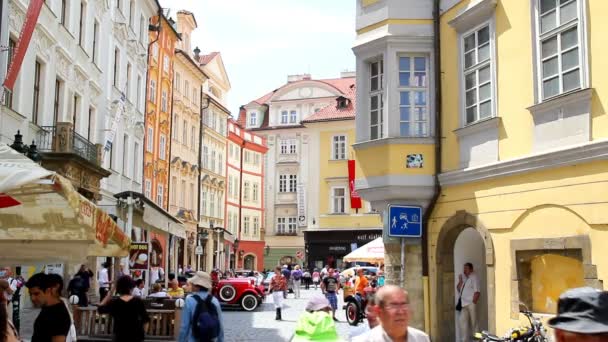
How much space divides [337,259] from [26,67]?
3730 centimetres

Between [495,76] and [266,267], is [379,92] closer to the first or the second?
[495,76]

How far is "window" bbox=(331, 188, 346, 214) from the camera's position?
5550cm

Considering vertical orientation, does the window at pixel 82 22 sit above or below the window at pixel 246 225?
above

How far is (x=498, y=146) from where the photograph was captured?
12797mm

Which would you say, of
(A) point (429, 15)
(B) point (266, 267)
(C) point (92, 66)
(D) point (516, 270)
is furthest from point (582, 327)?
(B) point (266, 267)

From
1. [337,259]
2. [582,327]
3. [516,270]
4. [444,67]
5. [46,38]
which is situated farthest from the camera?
[337,259]

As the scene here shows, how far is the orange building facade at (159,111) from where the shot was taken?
4003cm

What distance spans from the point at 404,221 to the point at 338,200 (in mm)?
40984

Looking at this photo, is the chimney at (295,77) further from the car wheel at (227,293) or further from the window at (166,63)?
the car wheel at (227,293)

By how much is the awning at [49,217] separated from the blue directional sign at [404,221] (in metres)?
6.50

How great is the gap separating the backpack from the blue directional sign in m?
6.68

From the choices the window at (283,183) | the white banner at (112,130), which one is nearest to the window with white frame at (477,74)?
the white banner at (112,130)

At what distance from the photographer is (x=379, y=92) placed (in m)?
15.5

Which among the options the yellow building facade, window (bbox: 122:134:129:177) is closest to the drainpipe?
the yellow building facade
